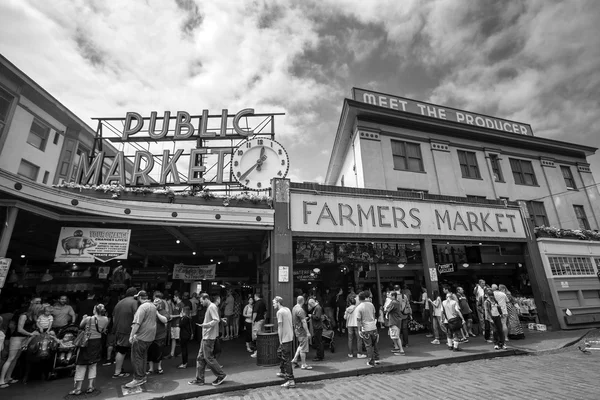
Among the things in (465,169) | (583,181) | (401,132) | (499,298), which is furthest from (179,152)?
(583,181)

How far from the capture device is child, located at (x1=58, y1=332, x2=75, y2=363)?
8.21m

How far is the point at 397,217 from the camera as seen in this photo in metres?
13.3

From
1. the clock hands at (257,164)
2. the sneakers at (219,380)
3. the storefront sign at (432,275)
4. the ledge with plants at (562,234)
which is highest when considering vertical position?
the clock hands at (257,164)

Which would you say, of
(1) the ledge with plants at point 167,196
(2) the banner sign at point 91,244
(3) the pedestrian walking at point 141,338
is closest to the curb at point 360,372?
(3) the pedestrian walking at point 141,338

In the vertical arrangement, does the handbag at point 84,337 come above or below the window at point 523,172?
below

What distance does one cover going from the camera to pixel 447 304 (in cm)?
991

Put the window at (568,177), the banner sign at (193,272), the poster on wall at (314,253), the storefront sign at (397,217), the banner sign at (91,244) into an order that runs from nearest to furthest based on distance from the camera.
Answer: the banner sign at (91,244) → the storefront sign at (397,217) → the poster on wall at (314,253) → the banner sign at (193,272) → the window at (568,177)

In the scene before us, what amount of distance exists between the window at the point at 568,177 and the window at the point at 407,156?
1279 cm

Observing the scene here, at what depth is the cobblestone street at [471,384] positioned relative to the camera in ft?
19.9

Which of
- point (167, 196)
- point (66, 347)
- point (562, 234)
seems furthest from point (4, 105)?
point (562, 234)

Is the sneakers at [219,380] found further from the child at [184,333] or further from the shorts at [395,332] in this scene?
the shorts at [395,332]

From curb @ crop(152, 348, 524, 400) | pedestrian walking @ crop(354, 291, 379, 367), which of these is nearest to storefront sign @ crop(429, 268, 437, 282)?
curb @ crop(152, 348, 524, 400)

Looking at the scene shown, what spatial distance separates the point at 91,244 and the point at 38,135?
18.3 m

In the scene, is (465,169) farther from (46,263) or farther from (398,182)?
(46,263)
